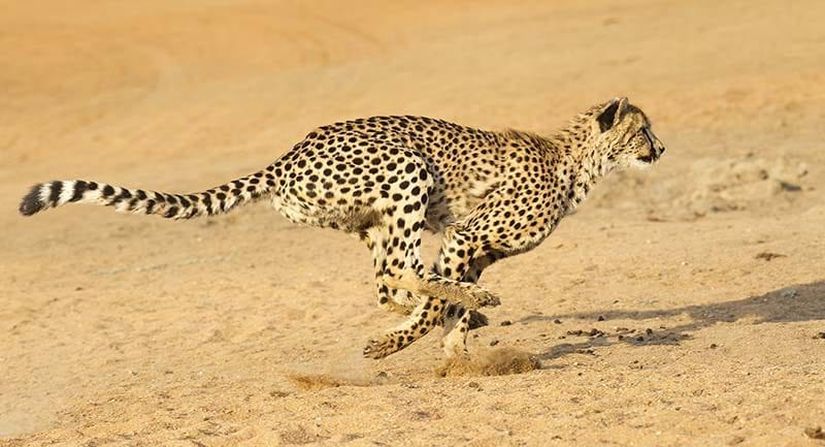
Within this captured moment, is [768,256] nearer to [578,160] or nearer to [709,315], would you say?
[709,315]

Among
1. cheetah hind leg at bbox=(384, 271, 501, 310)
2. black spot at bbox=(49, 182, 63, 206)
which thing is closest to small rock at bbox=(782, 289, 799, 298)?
cheetah hind leg at bbox=(384, 271, 501, 310)

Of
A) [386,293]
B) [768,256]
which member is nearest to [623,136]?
[386,293]

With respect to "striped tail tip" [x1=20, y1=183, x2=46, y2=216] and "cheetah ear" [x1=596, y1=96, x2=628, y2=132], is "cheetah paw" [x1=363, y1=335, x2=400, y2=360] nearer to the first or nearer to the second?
"striped tail tip" [x1=20, y1=183, x2=46, y2=216]

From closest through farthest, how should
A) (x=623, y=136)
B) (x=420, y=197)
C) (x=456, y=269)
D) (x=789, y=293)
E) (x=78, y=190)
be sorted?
(x=78, y=190) → (x=420, y=197) → (x=456, y=269) → (x=623, y=136) → (x=789, y=293)

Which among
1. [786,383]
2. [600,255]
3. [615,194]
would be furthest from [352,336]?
[615,194]

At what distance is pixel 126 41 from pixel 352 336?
16637 millimetres

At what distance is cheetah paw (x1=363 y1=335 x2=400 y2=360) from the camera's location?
27.1ft

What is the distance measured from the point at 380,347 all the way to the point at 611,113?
211 cm

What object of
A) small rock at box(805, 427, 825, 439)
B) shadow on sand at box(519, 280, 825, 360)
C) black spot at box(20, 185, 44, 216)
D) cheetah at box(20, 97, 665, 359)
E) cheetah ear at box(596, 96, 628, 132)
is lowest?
shadow on sand at box(519, 280, 825, 360)

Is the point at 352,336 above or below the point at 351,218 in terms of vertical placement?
below

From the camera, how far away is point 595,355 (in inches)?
343

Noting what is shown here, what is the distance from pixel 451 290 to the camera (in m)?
8.28

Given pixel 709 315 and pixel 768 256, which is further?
pixel 768 256

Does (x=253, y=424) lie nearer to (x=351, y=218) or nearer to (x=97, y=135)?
(x=351, y=218)
